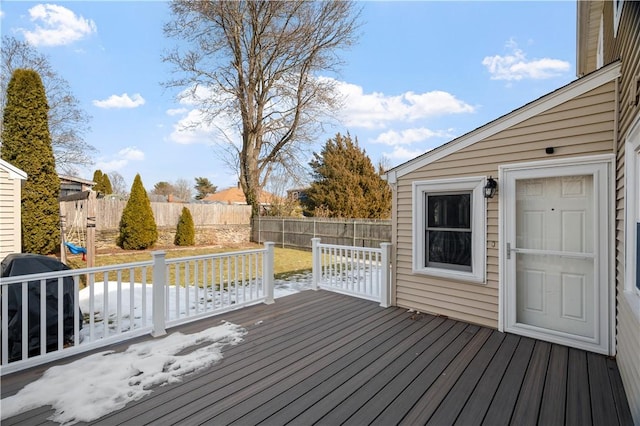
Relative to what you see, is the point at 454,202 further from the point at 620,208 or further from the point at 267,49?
the point at 267,49

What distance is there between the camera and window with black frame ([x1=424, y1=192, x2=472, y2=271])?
13.0 feet

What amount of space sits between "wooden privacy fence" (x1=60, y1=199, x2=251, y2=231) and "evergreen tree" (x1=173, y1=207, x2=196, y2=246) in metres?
0.54

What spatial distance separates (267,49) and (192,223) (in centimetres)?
892

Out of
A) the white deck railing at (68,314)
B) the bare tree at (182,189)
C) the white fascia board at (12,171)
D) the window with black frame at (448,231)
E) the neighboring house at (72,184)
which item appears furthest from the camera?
the bare tree at (182,189)

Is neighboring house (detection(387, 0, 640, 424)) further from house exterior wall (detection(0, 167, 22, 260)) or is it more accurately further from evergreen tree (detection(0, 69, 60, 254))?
evergreen tree (detection(0, 69, 60, 254))

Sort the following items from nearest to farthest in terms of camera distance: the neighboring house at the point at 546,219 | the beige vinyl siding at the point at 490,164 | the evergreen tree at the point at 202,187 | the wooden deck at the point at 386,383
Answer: the wooden deck at the point at 386,383
the neighboring house at the point at 546,219
the beige vinyl siding at the point at 490,164
the evergreen tree at the point at 202,187

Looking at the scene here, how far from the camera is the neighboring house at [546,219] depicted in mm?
2441

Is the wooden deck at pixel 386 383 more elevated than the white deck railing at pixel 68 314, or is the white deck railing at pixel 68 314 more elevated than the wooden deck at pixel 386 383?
the white deck railing at pixel 68 314

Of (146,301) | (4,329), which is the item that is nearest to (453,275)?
(146,301)

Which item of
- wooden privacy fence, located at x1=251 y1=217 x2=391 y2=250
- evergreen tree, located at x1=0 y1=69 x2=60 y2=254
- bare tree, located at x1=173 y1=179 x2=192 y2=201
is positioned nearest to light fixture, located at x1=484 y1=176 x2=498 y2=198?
wooden privacy fence, located at x1=251 y1=217 x2=391 y2=250

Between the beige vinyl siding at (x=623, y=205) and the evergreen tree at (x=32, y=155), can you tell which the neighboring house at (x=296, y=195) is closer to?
the evergreen tree at (x=32, y=155)

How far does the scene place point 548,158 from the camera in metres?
3.27

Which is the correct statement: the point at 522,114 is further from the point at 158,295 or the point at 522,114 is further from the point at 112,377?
the point at 112,377

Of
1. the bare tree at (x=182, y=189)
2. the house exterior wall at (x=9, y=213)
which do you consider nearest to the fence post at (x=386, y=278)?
the house exterior wall at (x=9, y=213)
